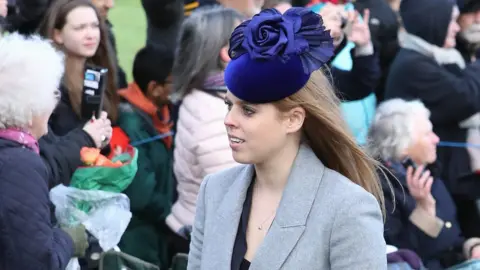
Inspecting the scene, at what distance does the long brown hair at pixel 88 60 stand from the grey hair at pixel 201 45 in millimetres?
390

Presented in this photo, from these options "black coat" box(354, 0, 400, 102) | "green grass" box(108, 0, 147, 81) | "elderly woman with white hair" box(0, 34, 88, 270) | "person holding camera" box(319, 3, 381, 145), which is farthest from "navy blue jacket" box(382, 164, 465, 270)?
"green grass" box(108, 0, 147, 81)

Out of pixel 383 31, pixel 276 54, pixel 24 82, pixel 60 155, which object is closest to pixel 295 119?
pixel 276 54

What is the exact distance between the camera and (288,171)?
2.64 meters

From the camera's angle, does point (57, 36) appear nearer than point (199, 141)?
No

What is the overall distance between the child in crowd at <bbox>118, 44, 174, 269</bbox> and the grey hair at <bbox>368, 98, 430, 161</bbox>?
3.91 feet

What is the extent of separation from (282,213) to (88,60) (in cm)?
239

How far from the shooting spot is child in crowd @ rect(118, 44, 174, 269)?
15.7ft

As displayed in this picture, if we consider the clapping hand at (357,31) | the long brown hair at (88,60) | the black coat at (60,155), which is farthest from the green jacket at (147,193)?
the clapping hand at (357,31)

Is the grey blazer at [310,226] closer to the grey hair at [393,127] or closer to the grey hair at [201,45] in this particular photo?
the grey hair at [201,45]

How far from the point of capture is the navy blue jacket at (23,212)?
3.20 metres

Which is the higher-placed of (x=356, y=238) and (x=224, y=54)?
(x=356, y=238)

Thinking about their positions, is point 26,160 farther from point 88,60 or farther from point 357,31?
point 357,31

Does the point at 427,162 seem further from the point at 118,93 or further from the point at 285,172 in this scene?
the point at 285,172

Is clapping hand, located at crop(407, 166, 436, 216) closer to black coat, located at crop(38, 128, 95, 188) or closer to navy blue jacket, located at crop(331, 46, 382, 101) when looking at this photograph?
navy blue jacket, located at crop(331, 46, 382, 101)
